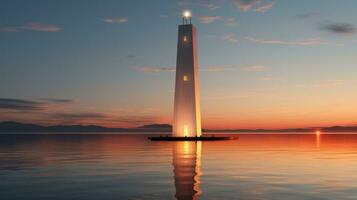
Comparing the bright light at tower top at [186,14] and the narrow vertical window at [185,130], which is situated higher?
the bright light at tower top at [186,14]

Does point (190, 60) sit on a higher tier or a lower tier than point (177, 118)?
higher

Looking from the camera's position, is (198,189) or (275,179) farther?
(275,179)

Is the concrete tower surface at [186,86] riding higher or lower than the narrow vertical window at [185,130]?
higher

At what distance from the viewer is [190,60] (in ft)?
209

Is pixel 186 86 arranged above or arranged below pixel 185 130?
above

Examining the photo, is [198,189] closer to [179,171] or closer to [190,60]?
[179,171]

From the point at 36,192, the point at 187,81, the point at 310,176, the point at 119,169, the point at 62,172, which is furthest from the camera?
the point at 187,81

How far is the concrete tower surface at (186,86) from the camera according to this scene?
63031 millimetres

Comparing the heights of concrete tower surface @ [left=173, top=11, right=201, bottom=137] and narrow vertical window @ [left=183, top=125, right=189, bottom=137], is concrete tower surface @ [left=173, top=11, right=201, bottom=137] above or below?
above

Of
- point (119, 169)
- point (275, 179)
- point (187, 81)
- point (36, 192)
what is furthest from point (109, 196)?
point (187, 81)

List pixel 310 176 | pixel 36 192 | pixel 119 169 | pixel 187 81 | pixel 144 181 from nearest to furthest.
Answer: pixel 36 192, pixel 144 181, pixel 310 176, pixel 119 169, pixel 187 81

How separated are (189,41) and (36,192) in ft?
161

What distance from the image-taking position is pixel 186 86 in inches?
2493

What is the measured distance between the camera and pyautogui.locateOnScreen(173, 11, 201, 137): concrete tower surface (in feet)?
207
